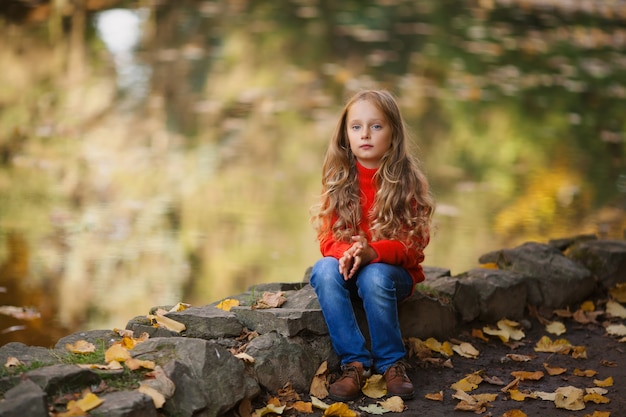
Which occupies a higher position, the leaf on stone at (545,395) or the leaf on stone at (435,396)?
the leaf on stone at (435,396)

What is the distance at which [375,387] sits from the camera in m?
2.92

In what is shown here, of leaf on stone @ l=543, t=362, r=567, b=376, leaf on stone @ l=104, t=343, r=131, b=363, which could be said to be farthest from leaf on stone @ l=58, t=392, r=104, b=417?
leaf on stone @ l=543, t=362, r=567, b=376

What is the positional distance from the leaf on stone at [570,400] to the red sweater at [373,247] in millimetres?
655

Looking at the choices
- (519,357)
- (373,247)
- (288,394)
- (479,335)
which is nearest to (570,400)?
(519,357)

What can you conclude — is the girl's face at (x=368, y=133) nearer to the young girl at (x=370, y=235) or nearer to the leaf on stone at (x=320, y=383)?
the young girl at (x=370, y=235)

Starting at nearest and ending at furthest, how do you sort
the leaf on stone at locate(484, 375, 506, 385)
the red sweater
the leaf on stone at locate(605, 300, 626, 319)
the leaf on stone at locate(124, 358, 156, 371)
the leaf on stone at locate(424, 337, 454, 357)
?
the leaf on stone at locate(124, 358, 156, 371)
the red sweater
the leaf on stone at locate(484, 375, 506, 385)
the leaf on stone at locate(424, 337, 454, 357)
the leaf on stone at locate(605, 300, 626, 319)

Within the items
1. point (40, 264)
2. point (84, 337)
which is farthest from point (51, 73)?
point (84, 337)

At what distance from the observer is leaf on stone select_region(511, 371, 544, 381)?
314 centimetres

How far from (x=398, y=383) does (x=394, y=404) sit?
102mm

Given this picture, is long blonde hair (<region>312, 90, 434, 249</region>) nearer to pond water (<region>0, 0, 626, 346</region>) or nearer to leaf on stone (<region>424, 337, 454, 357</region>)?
pond water (<region>0, 0, 626, 346</region>)

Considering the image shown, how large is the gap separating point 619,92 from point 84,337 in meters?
7.24

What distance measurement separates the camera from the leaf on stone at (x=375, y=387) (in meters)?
2.89

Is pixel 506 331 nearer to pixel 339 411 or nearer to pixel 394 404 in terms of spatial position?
pixel 394 404

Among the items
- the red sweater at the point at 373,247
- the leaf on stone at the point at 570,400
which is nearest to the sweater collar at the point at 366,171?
the red sweater at the point at 373,247
